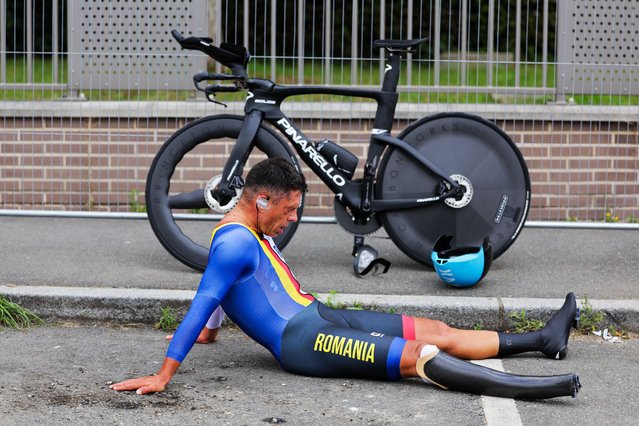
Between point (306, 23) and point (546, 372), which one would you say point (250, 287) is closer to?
point (546, 372)

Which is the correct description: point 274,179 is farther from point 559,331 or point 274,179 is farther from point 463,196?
point 463,196

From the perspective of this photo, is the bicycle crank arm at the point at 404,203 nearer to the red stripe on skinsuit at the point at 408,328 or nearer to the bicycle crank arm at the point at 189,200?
the bicycle crank arm at the point at 189,200

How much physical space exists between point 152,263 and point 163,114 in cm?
217

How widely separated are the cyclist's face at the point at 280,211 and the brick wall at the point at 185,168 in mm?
3887

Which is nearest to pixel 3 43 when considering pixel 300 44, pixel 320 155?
pixel 300 44

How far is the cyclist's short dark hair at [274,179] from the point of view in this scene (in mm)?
5320

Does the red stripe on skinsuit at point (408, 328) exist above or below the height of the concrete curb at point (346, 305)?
above

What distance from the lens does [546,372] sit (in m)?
5.57

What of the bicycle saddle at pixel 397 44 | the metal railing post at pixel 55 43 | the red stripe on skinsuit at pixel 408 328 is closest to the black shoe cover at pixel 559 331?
the red stripe on skinsuit at pixel 408 328

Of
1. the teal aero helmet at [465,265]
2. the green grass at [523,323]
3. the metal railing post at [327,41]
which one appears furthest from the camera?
the metal railing post at [327,41]

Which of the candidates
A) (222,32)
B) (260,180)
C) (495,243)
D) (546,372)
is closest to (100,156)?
(222,32)

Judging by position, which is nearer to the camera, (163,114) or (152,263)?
(152,263)

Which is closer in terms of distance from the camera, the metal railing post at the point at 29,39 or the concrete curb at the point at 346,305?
the concrete curb at the point at 346,305

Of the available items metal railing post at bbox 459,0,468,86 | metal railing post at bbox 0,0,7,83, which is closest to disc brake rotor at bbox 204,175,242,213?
metal railing post at bbox 459,0,468,86
